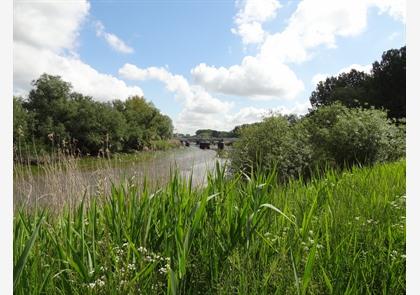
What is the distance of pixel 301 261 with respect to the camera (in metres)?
2.39

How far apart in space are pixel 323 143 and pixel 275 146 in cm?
235

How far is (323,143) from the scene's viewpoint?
12.5 meters

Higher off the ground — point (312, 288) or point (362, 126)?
point (362, 126)

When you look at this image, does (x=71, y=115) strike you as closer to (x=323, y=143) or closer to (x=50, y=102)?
(x=50, y=102)

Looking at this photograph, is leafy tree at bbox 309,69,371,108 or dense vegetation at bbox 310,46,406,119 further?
leafy tree at bbox 309,69,371,108

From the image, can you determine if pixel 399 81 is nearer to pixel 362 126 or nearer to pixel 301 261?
pixel 362 126

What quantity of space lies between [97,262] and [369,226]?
2.14 metres

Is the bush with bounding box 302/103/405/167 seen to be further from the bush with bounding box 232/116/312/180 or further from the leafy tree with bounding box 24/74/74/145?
the leafy tree with bounding box 24/74/74/145

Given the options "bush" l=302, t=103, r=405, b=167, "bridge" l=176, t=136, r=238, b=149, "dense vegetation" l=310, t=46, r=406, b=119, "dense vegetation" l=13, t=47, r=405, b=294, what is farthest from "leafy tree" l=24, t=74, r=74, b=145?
"dense vegetation" l=310, t=46, r=406, b=119

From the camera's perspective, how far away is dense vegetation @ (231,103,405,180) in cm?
1118

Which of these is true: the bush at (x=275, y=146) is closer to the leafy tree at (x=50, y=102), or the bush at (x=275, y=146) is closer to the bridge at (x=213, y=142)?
the bridge at (x=213, y=142)

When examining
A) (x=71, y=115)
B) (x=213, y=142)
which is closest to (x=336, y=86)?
(x=213, y=142)


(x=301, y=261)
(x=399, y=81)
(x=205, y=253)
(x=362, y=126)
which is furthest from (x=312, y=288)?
(x=399, y=81)

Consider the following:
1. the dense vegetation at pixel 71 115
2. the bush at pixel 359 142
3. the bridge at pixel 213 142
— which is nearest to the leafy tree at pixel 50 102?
the dense vegetation at pixel 71 115
